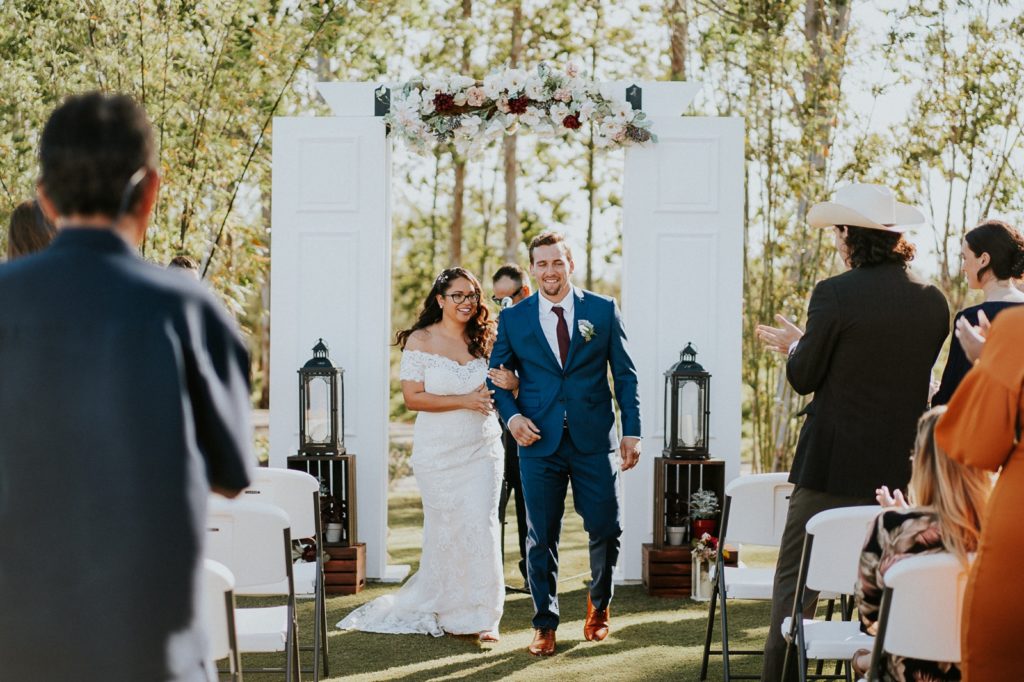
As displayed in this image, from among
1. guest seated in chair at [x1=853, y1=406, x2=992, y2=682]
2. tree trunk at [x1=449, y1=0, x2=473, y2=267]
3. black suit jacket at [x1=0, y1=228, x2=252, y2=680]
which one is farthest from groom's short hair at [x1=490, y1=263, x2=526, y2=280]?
tree trunk at [x1=449, y1=0, x2=473, y2=267]

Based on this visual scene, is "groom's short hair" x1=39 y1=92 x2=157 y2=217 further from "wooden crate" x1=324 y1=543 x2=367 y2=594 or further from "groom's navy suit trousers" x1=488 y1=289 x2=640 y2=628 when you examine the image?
"wooden crate" x1=324 y1=543 x2=367 y2=594

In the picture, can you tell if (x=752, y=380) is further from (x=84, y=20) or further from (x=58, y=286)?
(x=58, y=286)

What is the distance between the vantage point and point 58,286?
5.53 ft

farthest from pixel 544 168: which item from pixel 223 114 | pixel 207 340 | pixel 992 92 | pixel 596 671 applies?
pixel 207 340

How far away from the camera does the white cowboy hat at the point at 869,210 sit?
3.82 m

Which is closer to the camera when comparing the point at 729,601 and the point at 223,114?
the point at 729,601

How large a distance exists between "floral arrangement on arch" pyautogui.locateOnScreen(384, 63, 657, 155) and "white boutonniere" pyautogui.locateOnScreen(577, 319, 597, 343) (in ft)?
5.92

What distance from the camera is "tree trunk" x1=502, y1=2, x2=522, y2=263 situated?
46.4 feet

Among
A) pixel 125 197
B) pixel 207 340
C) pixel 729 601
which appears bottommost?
pixel 729 601

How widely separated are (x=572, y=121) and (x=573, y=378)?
2076 mm

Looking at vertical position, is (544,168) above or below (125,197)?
above

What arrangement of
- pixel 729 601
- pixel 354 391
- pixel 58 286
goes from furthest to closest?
1. pixel 354 391
2. pixel 729 601
3. pixel 58 286

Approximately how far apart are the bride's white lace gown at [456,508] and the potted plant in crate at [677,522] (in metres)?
1.32

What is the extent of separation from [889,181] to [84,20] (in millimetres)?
5333
